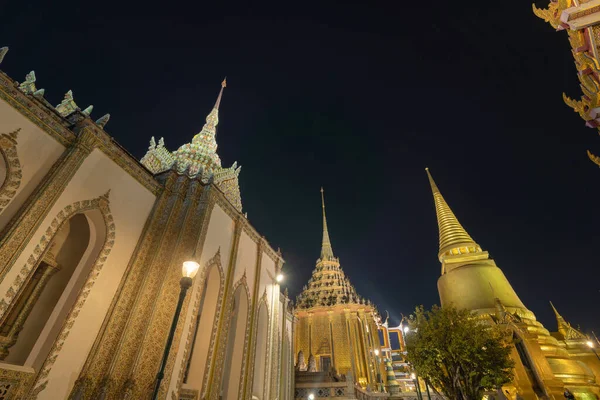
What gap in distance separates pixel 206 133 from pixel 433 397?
77.5 ft

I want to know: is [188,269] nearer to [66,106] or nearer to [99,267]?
[99,267]

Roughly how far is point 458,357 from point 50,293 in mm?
13290

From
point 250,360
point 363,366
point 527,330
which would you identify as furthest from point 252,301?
point 363,366

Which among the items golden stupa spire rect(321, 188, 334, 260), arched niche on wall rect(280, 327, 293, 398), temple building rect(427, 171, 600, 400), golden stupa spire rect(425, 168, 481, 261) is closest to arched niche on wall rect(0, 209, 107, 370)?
arched niche on wall rect(280, 327, 293, 398)

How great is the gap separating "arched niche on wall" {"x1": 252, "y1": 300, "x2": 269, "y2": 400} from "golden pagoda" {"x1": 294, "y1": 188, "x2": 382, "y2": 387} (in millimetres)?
14273

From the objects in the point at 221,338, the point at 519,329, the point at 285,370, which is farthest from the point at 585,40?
the point at 285,370

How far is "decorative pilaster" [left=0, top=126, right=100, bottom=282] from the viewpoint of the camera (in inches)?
235

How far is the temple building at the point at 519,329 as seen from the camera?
16.0m

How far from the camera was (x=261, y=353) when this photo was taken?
44.0 ft

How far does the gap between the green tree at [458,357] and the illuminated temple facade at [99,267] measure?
23.2 feet

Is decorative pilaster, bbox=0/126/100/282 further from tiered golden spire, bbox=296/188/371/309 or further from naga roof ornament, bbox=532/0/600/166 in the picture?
tiered golden spire, bbox=296/188/371/309

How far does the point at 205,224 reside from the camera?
424 inches

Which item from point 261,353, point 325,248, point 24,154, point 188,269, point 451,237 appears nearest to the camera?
point 188,269

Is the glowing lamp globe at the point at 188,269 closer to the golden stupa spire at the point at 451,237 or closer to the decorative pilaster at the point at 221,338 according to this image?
the decorative pilaster at the point at 221,338
